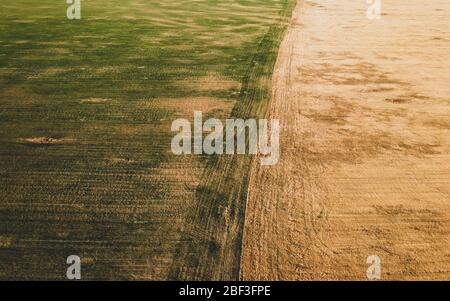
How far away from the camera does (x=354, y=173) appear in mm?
6875

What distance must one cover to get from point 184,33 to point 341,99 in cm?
815

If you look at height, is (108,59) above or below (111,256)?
above

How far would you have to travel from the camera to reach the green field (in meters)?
5.13

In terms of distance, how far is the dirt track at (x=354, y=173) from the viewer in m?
5.14

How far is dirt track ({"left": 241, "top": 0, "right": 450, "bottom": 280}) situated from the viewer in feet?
16.9

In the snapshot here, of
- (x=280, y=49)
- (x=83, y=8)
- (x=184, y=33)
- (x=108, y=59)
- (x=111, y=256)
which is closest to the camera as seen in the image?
(x=111, y=256)

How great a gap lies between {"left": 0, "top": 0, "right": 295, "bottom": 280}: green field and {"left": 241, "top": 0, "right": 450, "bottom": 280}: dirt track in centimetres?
52

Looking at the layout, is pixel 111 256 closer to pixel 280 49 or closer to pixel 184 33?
pixel 280 49

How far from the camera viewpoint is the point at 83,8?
21250 mm

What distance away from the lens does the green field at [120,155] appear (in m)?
5.13

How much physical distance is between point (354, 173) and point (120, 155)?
3805 millimetres

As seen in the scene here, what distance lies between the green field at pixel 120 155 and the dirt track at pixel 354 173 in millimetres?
525

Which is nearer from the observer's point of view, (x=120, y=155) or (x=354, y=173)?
(x=354, y=173)

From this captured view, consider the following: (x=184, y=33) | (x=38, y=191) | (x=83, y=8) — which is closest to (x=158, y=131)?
(x=38, y=191)
